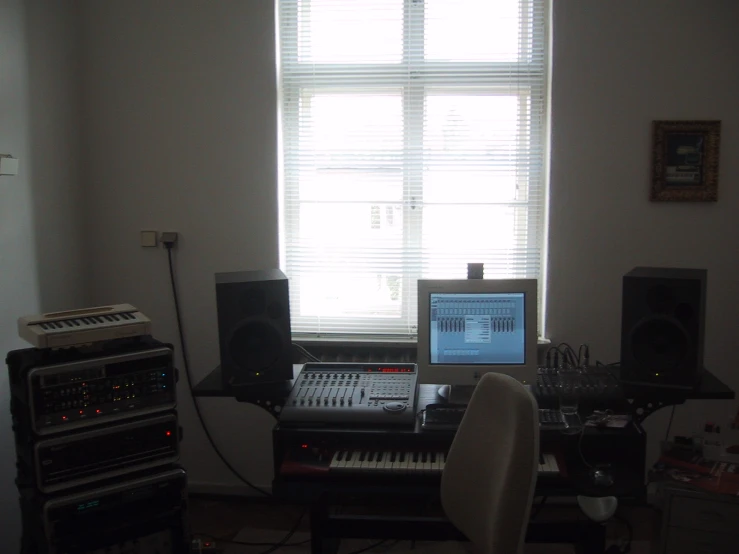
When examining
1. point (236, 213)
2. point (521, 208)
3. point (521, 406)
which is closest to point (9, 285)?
point (236, 213)

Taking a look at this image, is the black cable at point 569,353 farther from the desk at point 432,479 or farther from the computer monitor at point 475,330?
the desk at point 432,479

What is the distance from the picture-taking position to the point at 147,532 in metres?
2.13

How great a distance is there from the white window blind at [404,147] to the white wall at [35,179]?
3.12 ft

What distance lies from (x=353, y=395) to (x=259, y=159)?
1.24 metres

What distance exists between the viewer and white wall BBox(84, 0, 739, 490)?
2686 millimetres

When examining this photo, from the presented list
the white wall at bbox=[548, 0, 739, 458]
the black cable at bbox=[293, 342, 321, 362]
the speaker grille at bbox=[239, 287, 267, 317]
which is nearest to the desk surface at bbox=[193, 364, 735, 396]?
the speaker grille at bbox=[239, 287, 267, 317]

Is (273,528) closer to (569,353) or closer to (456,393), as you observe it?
(456,393)

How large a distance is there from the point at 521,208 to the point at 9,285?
83.9 inches

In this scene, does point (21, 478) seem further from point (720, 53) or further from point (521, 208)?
point (720, 53)

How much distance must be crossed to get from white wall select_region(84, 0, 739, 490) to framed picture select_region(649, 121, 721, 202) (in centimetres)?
5

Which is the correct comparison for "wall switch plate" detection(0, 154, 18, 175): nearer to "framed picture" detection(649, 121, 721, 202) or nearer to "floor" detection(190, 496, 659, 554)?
"floor" detection(190, 496, 659, 554)

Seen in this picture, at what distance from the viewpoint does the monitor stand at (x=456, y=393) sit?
224 cm

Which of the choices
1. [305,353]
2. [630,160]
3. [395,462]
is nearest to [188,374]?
[305,353]

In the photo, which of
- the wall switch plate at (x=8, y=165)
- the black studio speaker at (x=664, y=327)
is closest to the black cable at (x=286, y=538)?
the black studio speaker at (x=664, y=327)
